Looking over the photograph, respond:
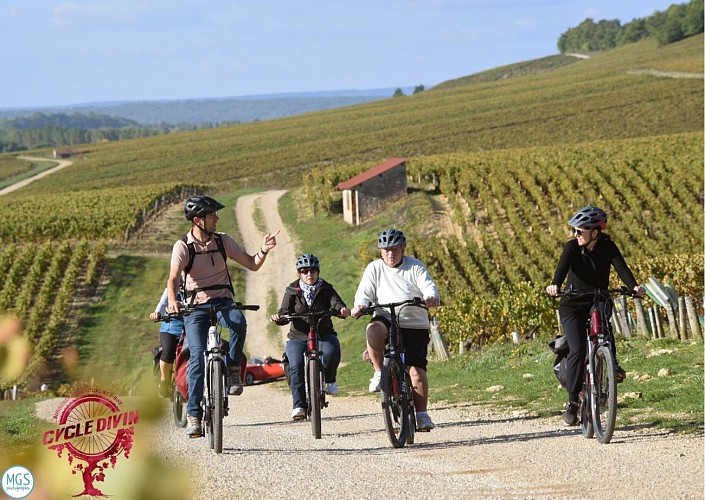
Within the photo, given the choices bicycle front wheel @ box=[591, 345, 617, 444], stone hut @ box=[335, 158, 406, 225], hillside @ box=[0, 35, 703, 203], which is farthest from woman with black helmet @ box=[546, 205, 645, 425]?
hillside @ box=[0, 35, 703, 203]

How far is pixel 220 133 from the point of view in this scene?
486 feet

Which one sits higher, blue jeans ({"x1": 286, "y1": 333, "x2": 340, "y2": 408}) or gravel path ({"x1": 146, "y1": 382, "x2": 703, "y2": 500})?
blue jeans ({"x1": 286, "y1": 333, "x2": 340, "y2": 408})

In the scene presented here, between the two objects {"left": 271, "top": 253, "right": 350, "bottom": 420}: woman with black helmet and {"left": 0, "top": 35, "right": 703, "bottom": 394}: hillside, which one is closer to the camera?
{"left": 271, "top": 253, "right": 350, "bottom": 420}: woman with black helmet

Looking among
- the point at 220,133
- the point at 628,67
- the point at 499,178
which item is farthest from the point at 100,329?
the point at 628,67

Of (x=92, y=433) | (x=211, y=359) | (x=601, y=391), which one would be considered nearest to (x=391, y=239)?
(x=211, y=359)

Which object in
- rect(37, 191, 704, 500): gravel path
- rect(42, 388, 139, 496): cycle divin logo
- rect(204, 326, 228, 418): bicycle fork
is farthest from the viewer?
rect(204, 326, 228, 418): bicycle fork

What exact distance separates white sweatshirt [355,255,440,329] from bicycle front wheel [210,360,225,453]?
1.31 meters

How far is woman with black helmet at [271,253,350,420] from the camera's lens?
30.5ft

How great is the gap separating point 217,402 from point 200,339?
589 mm

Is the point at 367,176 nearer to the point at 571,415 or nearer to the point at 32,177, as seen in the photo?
the point at 571,415

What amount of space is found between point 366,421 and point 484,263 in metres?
26.0

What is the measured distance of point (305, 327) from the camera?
9.48 m

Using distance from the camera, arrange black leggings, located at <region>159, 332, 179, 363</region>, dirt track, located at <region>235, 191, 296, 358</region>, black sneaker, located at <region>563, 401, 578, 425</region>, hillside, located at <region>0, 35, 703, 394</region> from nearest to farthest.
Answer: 1. black sneaker, located at <region>563, 401, 578, 425</region>
2. black leggings, located at <region>159, 332, 179, 363</region>
3. dirt track, located at <region>235, 191, 296, 358</region>
4. hillside, located at <region>0, 35, 703, 394</region>

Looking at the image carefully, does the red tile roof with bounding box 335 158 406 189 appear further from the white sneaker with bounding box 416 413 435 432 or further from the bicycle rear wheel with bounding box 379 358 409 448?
the bicycle rear wheel with bounding box 379 358 409 448
